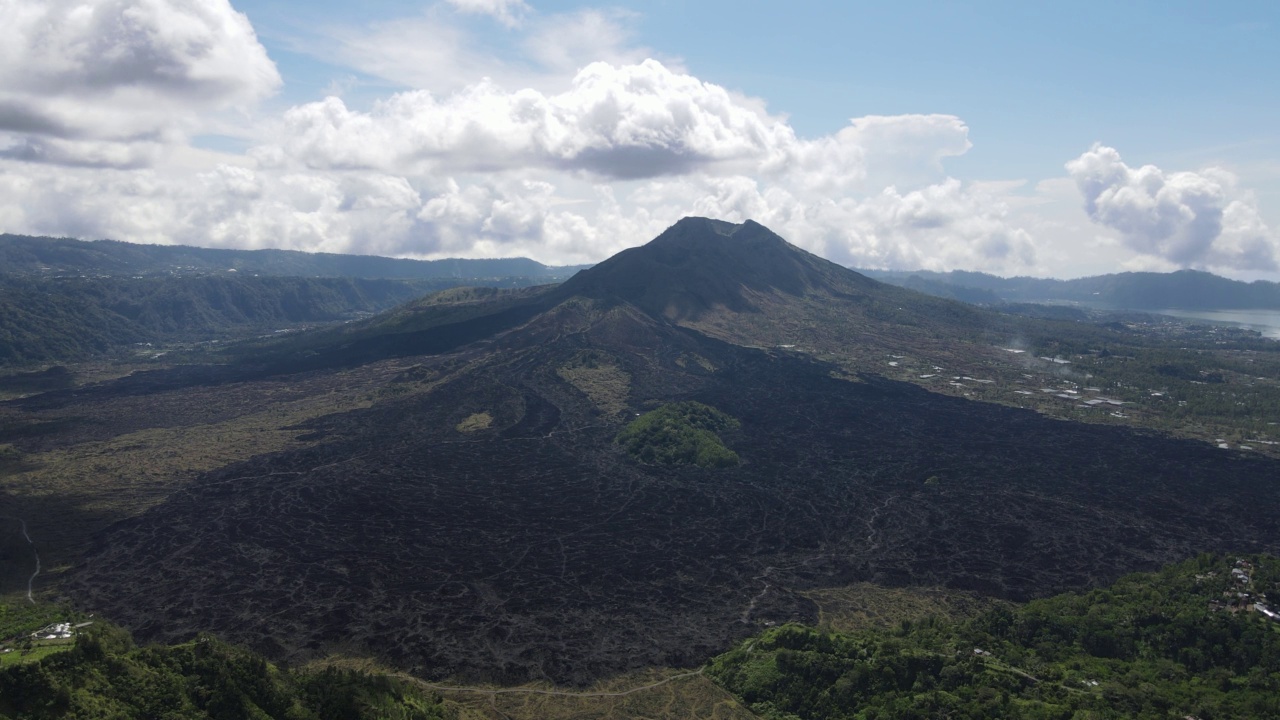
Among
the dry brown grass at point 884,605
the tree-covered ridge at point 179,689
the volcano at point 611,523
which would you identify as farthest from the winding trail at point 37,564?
the dry brown grass at point 884,605

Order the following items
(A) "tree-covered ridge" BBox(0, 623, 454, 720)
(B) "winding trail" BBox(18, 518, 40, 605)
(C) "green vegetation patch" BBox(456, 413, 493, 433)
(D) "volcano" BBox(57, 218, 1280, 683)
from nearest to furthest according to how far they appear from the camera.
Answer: (A) "tree-covered ridge" BBox(0, 623, 454, 720) < (D) "volcano" BBox(57, 218, 1280, 683) < (B) "winding trail" BBox(18, 518, 40, 605) < (C) "green vegetation patch" BBox(456, 413, 493, 433)

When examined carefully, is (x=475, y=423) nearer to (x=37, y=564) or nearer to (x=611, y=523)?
(x=611, y=523)

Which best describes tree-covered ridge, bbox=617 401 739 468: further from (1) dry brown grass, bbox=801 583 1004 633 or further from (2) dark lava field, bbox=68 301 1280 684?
(1) dry brown grass, bbox=801 583 1004 633

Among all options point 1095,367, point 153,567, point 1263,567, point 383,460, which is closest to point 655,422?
point 383,460

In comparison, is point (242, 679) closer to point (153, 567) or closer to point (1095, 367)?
point (153, 567)

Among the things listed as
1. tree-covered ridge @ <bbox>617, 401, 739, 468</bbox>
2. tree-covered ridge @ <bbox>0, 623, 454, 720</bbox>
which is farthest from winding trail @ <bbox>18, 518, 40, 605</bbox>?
tree-covered ridge @ <bbox>617, 401, 739, 468</bbox>
